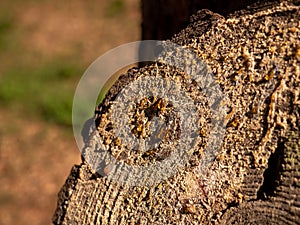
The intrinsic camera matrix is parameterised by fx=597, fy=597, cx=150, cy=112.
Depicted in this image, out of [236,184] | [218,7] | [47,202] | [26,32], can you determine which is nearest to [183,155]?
[236,184]

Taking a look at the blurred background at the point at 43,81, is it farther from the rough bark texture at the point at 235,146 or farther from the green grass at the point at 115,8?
the rough bark texture at the point at 235,146

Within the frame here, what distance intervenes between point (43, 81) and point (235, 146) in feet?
8.58


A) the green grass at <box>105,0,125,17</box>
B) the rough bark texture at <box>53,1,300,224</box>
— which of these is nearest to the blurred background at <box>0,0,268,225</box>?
the green grass at <box>105,0,125,17</box>

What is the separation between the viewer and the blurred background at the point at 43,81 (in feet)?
9.59

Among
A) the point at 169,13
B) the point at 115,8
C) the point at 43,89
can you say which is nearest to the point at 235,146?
the point at 169,13

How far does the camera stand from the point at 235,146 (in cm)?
102

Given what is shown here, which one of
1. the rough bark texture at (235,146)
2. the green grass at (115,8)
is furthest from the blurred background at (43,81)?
the rough bark texture at (235,146)

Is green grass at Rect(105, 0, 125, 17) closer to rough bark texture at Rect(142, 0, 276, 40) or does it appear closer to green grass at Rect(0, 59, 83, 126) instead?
green grass at Rect(0, 59, 83, 126)

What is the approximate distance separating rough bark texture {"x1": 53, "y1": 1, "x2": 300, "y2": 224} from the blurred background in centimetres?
75

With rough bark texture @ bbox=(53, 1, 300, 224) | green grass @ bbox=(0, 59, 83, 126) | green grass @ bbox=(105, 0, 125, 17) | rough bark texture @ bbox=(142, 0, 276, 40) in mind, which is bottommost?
rough bark texture @ bbox=(53, 1, 300, 224)

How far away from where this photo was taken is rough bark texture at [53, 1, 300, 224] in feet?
3.20

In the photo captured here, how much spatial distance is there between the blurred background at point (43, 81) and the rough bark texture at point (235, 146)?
746 millimetres

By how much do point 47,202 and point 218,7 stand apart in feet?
5.67

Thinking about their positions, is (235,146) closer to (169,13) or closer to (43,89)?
(169,13)
